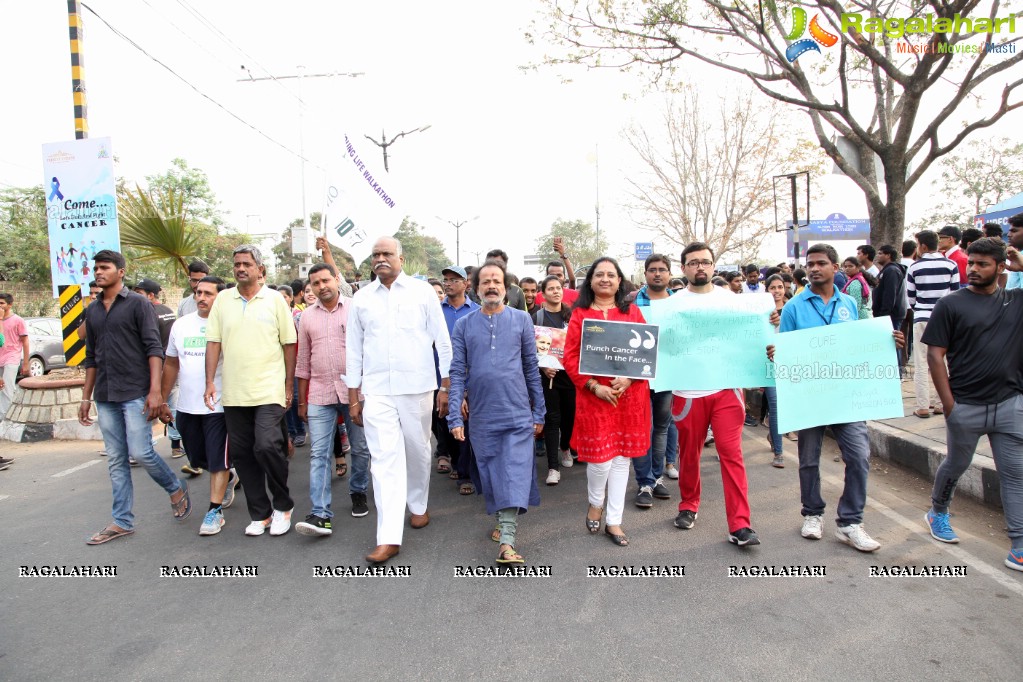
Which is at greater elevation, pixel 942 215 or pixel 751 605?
pixel 942 215

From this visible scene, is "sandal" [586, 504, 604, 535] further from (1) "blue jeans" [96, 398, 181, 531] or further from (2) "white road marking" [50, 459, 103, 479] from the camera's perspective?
(2) "white road marking" [50, 459, 103, 479]

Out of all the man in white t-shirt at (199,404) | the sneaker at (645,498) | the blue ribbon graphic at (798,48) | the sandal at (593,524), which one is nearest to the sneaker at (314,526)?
the man in white t-shirt at (199,404)

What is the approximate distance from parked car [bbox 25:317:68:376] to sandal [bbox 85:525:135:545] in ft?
42.8

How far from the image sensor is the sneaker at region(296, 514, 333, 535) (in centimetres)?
443

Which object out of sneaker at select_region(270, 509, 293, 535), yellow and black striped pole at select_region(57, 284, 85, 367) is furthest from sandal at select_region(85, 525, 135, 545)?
yellow and black striped pole at select_region(57, 284, 85, 367)

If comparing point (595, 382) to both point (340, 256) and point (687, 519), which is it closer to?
point (687, 519)

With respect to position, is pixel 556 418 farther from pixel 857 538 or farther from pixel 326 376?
pixel 857 538

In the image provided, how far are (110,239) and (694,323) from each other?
25.0 ft

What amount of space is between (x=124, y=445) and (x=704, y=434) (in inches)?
165

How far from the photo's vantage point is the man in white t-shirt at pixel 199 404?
16.0ft

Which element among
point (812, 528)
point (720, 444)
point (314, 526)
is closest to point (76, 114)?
point (314, 526)

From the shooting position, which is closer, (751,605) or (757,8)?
(751,605)

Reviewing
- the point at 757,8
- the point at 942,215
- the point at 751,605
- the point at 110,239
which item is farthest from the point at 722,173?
the point at 751,605

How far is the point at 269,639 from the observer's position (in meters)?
3.18
